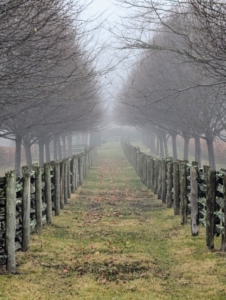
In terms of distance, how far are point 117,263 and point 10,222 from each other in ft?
6.33

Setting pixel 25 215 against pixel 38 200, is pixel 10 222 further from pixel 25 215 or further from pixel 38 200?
pixel 38 200

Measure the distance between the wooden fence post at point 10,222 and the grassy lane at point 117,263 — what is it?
22 centimetres

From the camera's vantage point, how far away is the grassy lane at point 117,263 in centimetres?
636

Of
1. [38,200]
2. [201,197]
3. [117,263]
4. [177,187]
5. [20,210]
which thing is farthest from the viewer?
[177,187]

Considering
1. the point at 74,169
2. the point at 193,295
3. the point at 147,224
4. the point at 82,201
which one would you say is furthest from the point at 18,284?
the point at 74,169

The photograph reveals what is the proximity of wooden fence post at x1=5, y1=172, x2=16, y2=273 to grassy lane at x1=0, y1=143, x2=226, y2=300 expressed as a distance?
0.22 meters

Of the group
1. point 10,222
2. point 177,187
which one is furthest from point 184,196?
point 10,222

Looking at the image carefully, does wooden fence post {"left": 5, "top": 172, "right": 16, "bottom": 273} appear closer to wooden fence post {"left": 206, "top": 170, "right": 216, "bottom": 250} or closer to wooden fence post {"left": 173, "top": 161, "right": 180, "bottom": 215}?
wooden fence post {"left": 206, "top": 170, "right": 216, "bottom": 250}

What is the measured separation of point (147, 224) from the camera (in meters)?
11.8

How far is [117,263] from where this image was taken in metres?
7.80

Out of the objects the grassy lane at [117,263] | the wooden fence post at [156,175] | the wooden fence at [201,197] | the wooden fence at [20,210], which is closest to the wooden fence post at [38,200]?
the wooden fence at [20,210]

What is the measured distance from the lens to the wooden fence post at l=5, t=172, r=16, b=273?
7.18 m

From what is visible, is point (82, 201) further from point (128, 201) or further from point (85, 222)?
point (85, 222)

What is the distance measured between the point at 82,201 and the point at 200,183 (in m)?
7.34
